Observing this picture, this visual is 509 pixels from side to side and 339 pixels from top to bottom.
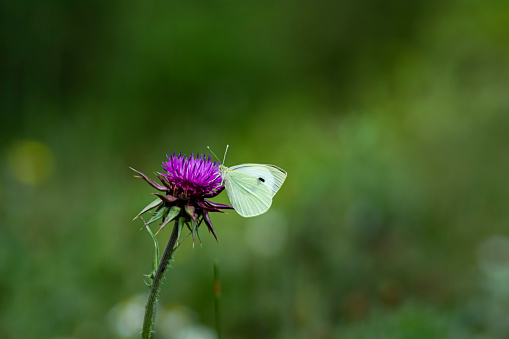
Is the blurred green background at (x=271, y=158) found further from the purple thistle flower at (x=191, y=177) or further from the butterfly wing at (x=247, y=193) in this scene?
the purple thistle flower at (x=191, y=177)

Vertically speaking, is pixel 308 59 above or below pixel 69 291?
above

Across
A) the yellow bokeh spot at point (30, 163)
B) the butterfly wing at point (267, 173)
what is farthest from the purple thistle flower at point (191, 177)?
the yellow bokeh spot at point (30, 163)

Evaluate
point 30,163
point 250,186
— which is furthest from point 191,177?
point 30,163

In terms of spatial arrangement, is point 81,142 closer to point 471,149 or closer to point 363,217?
point 363,217

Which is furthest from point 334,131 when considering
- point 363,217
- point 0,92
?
point 0,92

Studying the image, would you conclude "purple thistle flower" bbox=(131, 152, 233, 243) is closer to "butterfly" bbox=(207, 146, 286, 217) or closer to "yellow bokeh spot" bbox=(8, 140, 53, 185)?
"butterfly" bbox=(207, 146, 286, 217)

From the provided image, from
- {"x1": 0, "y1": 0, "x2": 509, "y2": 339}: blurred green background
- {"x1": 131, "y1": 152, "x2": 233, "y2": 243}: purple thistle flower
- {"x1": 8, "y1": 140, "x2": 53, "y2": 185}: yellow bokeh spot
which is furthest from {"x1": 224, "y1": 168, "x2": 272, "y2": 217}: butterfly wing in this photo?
{"x1": 8, "y1": 140, "x2": 53, "y2": 185}: yellow bokeh spot
